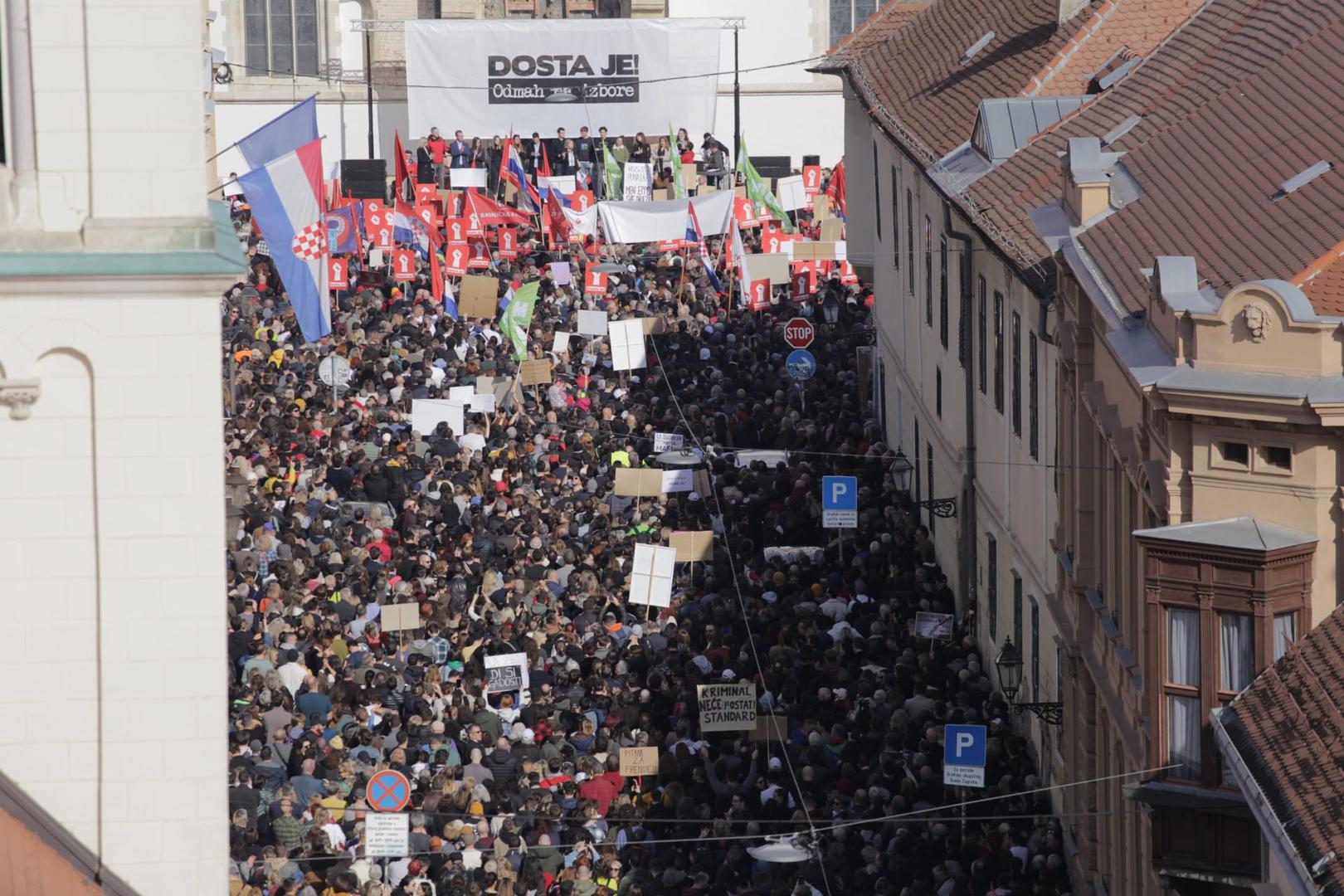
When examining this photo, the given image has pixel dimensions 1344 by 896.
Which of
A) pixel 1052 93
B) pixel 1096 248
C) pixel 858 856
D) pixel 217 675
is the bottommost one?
pixel 858 856

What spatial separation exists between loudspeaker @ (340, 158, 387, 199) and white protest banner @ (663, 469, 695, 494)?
93.4 feet

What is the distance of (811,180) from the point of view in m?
57.5

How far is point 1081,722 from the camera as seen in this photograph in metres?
24.5

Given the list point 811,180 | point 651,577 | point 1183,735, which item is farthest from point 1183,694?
point 811,180

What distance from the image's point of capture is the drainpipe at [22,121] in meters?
12.3

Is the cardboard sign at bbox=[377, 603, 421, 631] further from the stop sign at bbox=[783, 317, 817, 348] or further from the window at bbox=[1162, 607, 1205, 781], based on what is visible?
the stop sign at bbox=[783, 317, 817, 348]

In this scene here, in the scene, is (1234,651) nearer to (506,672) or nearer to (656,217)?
(506,672)

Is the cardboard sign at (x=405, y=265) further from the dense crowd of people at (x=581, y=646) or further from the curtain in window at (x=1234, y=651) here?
the curtain in window at (x=1234, y=651)

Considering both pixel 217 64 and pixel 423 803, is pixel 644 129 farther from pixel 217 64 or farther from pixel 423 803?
pixel 423 803

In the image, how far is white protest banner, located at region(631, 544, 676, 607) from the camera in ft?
96.1

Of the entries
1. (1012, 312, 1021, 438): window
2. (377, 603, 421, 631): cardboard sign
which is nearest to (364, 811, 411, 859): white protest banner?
(377, 603, 421, 631): cardboard sign

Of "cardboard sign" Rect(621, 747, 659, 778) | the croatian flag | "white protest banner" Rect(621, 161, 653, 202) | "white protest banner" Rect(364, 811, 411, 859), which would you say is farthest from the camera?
"white protest banner" Rect(621, 161, 653, 202)

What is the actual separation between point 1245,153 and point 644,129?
46769 mm

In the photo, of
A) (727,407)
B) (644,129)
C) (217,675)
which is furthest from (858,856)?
(644,129)
